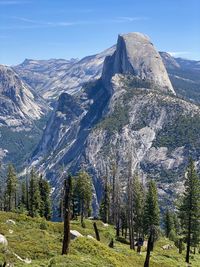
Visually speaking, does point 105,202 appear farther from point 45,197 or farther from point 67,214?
point 67,214

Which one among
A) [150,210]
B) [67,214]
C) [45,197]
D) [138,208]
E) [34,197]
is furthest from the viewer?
[45,197]

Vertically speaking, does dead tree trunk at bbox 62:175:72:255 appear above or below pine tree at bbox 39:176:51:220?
above

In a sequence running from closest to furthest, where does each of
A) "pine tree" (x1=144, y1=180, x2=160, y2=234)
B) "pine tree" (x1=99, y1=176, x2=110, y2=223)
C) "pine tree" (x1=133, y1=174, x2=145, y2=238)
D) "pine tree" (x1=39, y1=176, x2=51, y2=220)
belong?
"pine tree" (x1=144, y1=180, x2=160, y2=234), "pine tree" (x1=133, y1=174, x2=145, y2=238), "pine tree" (x1=99, y1=176, x2=110, y2=223), "pine tree" (x1=39, y1=176, x2=51, y2=220)

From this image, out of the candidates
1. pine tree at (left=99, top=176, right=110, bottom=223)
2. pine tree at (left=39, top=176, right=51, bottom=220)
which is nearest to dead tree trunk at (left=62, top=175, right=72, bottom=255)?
pine tree at (left=99, top=176, right=110, bottom=223)

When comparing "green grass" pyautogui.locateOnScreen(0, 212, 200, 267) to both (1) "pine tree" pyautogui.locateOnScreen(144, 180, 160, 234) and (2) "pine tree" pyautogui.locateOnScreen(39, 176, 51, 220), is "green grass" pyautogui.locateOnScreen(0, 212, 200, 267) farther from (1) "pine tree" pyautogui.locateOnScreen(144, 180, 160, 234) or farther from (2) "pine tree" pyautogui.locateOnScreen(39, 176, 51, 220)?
(2) "pine tree" pyautogui.locateOnScreen(39, 176, 51, 220)

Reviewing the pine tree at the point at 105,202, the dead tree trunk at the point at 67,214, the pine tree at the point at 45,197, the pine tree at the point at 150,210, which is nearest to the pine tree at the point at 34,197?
the pine tree at the point at 45,197

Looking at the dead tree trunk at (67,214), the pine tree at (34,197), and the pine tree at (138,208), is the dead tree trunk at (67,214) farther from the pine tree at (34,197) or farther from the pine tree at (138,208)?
the pine tree at (34,197)

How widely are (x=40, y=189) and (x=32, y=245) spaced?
88.2m

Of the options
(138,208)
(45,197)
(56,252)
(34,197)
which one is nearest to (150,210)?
(138,208)

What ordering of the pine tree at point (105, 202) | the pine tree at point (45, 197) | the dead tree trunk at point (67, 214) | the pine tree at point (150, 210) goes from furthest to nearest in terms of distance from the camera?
the pine tree at point (45, 197) < the pine tree at point (105, 202) < the pine tree at point (150, 210) < the dead tree trunk at point (67, 214)

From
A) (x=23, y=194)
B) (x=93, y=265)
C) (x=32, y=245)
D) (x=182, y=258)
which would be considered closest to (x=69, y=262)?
(x=93, y=265)

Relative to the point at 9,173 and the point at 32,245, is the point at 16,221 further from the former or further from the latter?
the point at 9,173

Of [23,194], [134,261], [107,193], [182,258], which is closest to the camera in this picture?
[134,261]

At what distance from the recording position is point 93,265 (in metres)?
38.0
